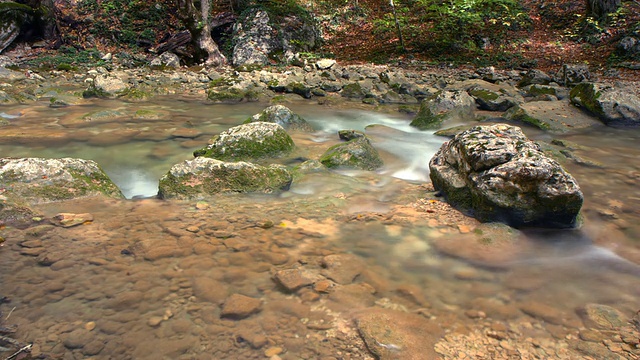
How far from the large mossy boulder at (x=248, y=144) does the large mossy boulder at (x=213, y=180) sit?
1.17 metres

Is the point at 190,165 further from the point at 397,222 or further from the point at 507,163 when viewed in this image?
the point at 507,163

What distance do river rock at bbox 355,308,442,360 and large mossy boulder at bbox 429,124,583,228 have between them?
1.92m

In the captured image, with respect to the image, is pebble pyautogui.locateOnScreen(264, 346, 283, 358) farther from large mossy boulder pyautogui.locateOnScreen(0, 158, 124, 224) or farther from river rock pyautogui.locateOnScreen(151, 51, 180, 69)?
river rock pyautogui.locateOnScreen(151, 51, 180, 69)

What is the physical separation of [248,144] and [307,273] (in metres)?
3.33

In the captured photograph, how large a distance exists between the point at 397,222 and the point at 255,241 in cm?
149

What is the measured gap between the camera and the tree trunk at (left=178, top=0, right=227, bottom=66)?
1630cm

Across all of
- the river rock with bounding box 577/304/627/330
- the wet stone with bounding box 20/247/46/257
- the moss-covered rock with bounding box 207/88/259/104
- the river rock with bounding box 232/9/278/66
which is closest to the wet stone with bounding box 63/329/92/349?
the wet stone with bounding box 20/247/46/257

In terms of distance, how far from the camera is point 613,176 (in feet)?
19.7

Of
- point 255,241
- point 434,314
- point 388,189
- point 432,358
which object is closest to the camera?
point 432,358

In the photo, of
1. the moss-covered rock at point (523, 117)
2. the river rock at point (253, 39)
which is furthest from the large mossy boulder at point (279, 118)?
the river rock at point (253, 39)

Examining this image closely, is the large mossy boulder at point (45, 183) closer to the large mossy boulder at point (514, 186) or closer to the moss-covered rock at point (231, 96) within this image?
the large mossy boulder at point (514, 186)

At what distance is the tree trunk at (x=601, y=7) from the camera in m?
16.7

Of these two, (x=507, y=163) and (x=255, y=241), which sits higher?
(x=507, y=163)

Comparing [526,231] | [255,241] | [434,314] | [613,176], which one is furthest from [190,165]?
[613,176]
